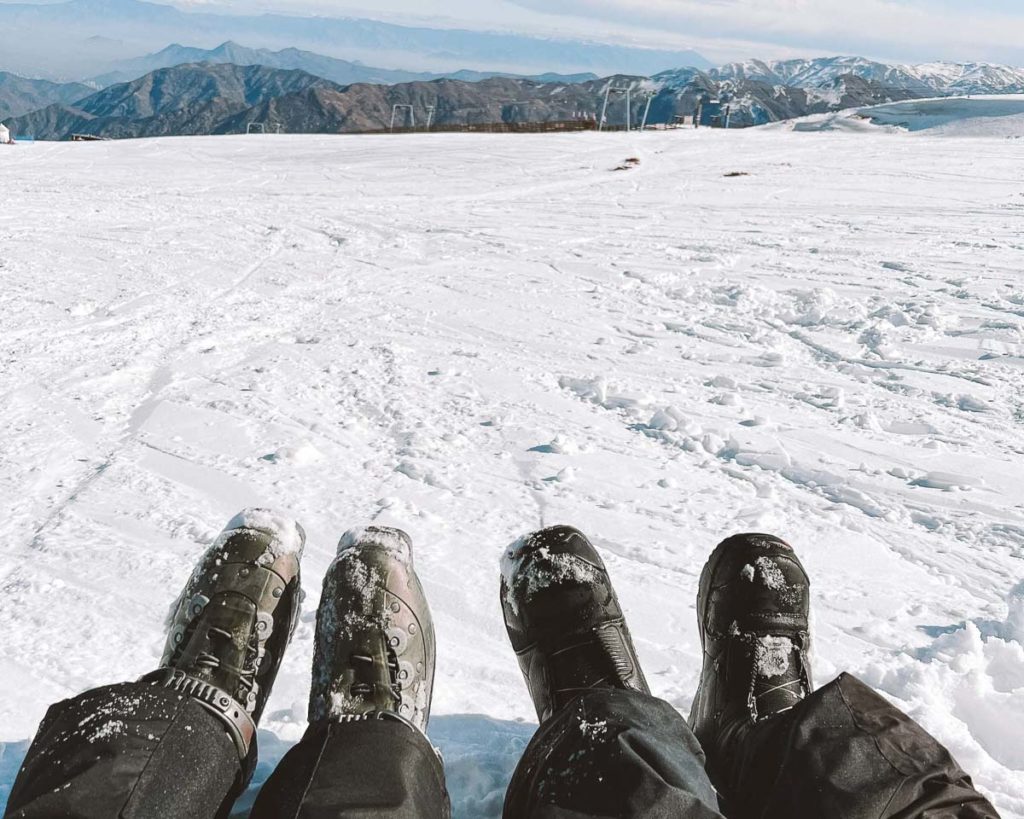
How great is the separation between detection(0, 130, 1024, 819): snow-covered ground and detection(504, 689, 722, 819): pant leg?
379 mm

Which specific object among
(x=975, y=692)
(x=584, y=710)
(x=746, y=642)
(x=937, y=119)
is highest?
(x=937, y=119)

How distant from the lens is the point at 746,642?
186 centimetres

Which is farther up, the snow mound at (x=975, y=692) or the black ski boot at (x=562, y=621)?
the black ski boot at (x=562, y=621)

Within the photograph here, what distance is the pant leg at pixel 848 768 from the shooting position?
1.22m

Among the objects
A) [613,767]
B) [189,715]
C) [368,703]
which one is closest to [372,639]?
[368,703]

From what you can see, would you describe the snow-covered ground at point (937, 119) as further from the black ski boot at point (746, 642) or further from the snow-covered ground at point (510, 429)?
the black ski boot at point (746, 642)

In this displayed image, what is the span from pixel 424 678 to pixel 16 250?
6603 mm

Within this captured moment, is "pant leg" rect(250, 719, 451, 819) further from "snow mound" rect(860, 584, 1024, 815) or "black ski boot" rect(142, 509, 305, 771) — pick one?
"snow mound" rect(860, 584, 1024, 815)

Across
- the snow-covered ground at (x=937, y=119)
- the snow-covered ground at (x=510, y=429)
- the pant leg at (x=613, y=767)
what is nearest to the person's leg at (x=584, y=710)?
the pant leg at (x=613, y=767)

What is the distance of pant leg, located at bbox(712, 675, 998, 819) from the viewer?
122 centimetres

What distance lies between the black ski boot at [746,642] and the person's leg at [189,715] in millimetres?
1044

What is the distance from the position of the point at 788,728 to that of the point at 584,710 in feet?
1.30

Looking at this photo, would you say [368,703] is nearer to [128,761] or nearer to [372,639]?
[372,639]

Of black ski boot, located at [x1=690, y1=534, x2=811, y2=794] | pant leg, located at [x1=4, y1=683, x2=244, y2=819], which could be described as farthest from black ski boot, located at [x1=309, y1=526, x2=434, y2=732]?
black ski boot, located at [x1=690, y1=534, x2=811, y2=794]
